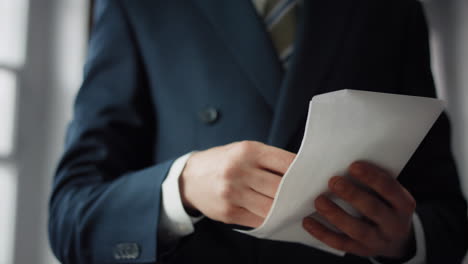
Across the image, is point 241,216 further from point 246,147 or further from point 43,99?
point 43,99

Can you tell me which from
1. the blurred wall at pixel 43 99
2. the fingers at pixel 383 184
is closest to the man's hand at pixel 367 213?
the fingers at pixel 383 184

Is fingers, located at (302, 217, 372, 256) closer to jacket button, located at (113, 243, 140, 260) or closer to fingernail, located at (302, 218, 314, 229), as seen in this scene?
fingernail, located at (302, 218, 314, 229)

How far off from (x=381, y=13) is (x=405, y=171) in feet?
0.34

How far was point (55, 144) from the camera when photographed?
19.9 inches

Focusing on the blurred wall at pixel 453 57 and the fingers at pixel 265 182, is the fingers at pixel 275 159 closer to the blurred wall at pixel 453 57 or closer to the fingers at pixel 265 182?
the fingers at pixel 265 182

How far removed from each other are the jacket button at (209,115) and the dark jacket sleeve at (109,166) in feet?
0.15

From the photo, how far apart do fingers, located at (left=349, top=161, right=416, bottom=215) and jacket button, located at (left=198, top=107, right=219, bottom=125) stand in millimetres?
119

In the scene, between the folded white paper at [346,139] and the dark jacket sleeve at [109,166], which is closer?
the folded white paper at [346,139]

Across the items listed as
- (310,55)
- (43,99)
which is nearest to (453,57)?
(310,55)

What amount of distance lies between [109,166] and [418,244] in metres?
0.23

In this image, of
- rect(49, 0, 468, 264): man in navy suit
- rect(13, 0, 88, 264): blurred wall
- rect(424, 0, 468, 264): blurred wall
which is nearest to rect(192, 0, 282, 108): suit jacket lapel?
rect(49, 0, 468, 264): man in navy suit

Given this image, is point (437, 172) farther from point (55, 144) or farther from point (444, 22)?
point (55, 144)

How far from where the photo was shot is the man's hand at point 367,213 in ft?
0.67

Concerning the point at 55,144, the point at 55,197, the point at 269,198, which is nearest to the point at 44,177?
the point at 55,144
